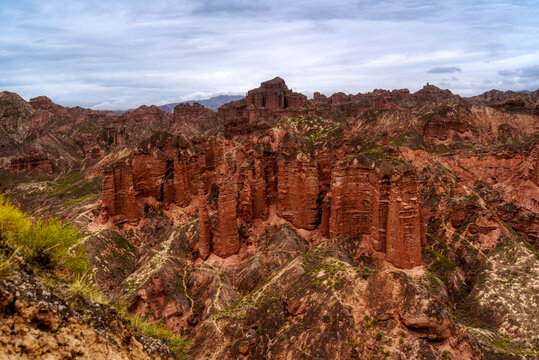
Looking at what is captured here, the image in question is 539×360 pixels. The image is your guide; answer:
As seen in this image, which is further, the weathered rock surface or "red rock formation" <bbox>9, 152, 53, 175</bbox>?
"red rock formation" <bbox>9, 152, 53, 175</bbox>

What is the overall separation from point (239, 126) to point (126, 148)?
57.4 metres

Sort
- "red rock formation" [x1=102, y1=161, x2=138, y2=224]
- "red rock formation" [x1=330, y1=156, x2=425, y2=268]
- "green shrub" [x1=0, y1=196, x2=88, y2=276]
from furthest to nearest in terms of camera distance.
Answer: "red rock formation" [x1=102, y1=161, x2=138, y2=224] → "red rock formation" [x1=330, y1=156, x2=425, y2=268] → "green shrub" [x1=0, y1=196, x2=88, y2=276]

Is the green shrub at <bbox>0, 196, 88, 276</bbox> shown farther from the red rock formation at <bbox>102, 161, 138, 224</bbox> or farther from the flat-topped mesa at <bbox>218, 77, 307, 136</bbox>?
the flat-topped mesa at <bbox>218, 77, 307, 136</bbox>

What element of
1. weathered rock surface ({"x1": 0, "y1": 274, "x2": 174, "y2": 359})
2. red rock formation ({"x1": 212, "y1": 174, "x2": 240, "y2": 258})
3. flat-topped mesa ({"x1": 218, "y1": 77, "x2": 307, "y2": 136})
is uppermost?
flat-topped mesa ({"x1": 218, "y1": 77, "x2": 307, "y2": 136})

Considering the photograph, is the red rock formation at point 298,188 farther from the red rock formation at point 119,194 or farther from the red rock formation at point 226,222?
the red rock formation at point 119,194

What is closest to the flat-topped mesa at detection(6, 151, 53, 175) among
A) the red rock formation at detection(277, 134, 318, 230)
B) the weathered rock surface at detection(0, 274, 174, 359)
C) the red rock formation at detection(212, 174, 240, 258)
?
the red rock formation at detection(212, 174, 240, 258)

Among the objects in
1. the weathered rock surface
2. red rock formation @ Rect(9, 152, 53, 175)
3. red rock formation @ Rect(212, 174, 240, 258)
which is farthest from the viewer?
red rock formation @ Rect(9, 152, 53, 175)

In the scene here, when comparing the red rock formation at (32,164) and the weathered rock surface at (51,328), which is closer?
the weathered rock surface at (51,328)

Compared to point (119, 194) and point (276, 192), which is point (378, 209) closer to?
point (276, 192)

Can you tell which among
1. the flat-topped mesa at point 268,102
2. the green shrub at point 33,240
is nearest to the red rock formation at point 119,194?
the green shrub at point 33,240

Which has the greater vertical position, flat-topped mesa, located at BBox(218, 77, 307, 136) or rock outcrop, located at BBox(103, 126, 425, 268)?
flat-topped mesa, located at BBox(218, 77, 307, 136)

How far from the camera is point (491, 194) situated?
7256cm

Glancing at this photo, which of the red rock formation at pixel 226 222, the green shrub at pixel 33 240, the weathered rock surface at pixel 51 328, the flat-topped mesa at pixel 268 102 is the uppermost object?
the flat-topped mesa at pixel 268 102

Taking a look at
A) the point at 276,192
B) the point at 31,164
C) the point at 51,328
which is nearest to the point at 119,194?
the point at 276,192
